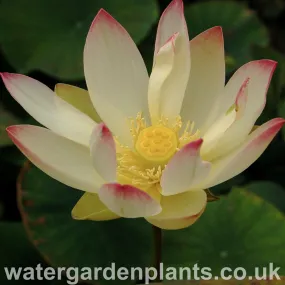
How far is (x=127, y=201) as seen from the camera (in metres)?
0.59

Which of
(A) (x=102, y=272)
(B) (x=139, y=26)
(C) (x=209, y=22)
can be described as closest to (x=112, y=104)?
(A) (x=102, y=272)

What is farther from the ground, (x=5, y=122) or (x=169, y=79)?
(x=5, y=122)

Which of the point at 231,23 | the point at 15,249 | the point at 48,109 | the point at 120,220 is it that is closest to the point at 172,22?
the point at 48,109

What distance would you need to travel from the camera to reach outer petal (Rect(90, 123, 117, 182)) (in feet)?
1.96

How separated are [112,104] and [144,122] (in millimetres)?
60

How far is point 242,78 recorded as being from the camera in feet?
2.27

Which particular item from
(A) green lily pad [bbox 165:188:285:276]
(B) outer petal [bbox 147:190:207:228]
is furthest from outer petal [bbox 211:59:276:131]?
(A) green lily pad [bbox 165:188:285:276]

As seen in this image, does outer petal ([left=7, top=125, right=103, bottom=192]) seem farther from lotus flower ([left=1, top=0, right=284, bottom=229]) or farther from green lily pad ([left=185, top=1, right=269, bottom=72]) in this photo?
green lily pad ([left=185, top=1, right=269, bottom=72])

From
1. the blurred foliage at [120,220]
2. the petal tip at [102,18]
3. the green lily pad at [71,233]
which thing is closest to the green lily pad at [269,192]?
the blurred foliage at [120,220]

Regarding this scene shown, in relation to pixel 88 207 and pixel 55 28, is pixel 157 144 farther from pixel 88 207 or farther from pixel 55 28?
pixel 55 28

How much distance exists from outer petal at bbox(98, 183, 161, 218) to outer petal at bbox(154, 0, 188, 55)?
23cm

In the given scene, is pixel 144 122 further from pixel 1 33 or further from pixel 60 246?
pixel 1 33

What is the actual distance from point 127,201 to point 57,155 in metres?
0.13

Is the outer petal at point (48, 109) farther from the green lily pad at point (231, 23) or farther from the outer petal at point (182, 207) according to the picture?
the green lily pad at point (231, 23)
